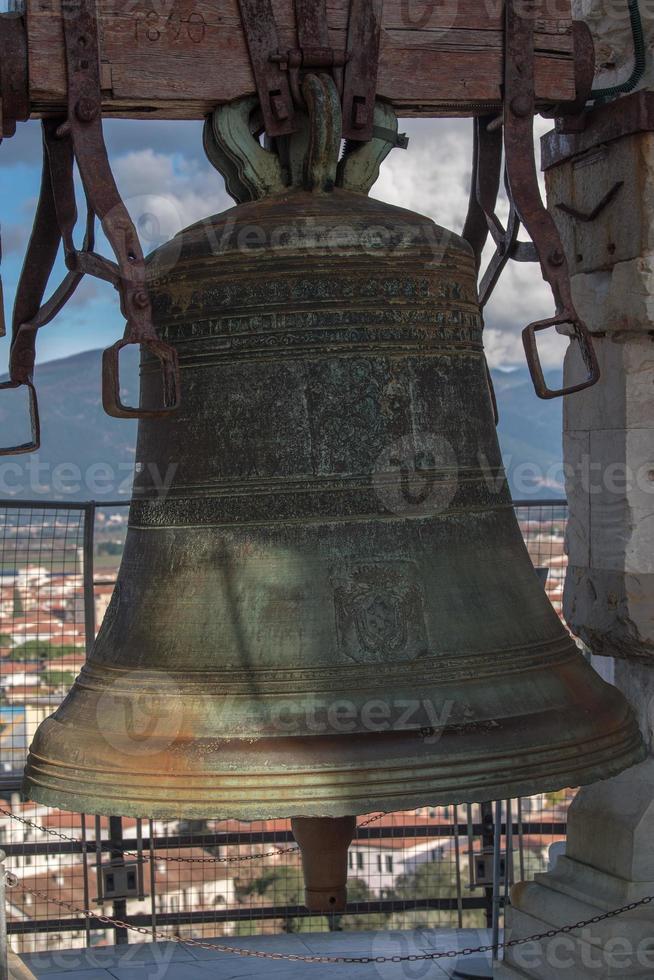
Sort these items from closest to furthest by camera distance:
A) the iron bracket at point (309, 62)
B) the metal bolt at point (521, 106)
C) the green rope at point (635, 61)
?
1. the iron bracket at point (309, 62)
2. the metal bolt at point (521, 106)
3. the green rope at point (635, 61)

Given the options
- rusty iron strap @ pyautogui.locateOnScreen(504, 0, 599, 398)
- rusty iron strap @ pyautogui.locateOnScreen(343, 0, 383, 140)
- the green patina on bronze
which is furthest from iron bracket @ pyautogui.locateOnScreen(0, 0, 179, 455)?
rusty iron strap @ pyautogui.locateOnScreen(504, 0, 599, 398)

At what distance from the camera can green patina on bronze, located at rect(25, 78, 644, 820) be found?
260 cm

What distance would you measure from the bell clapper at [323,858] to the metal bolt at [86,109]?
60.5 inches

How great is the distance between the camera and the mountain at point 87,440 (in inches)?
166

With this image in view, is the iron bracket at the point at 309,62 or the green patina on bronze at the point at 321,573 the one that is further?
the iron bracket at the point at 309,62

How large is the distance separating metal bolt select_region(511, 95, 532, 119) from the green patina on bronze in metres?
0.39

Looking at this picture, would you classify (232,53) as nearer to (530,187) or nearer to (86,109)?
(86,109)

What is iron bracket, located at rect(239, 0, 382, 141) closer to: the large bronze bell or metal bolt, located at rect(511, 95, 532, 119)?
the large bronze bell

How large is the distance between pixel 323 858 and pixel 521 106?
178 cm

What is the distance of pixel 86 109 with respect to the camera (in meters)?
2.85

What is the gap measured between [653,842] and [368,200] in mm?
1929

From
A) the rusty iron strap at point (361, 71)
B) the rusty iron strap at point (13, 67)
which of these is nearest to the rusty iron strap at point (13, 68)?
the rusty iron strap at point (13, 67)

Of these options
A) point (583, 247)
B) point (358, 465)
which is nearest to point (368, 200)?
point (358, 465)

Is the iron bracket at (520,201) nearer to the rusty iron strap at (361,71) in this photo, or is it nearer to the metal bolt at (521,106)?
the metal bolt at (521,106)
